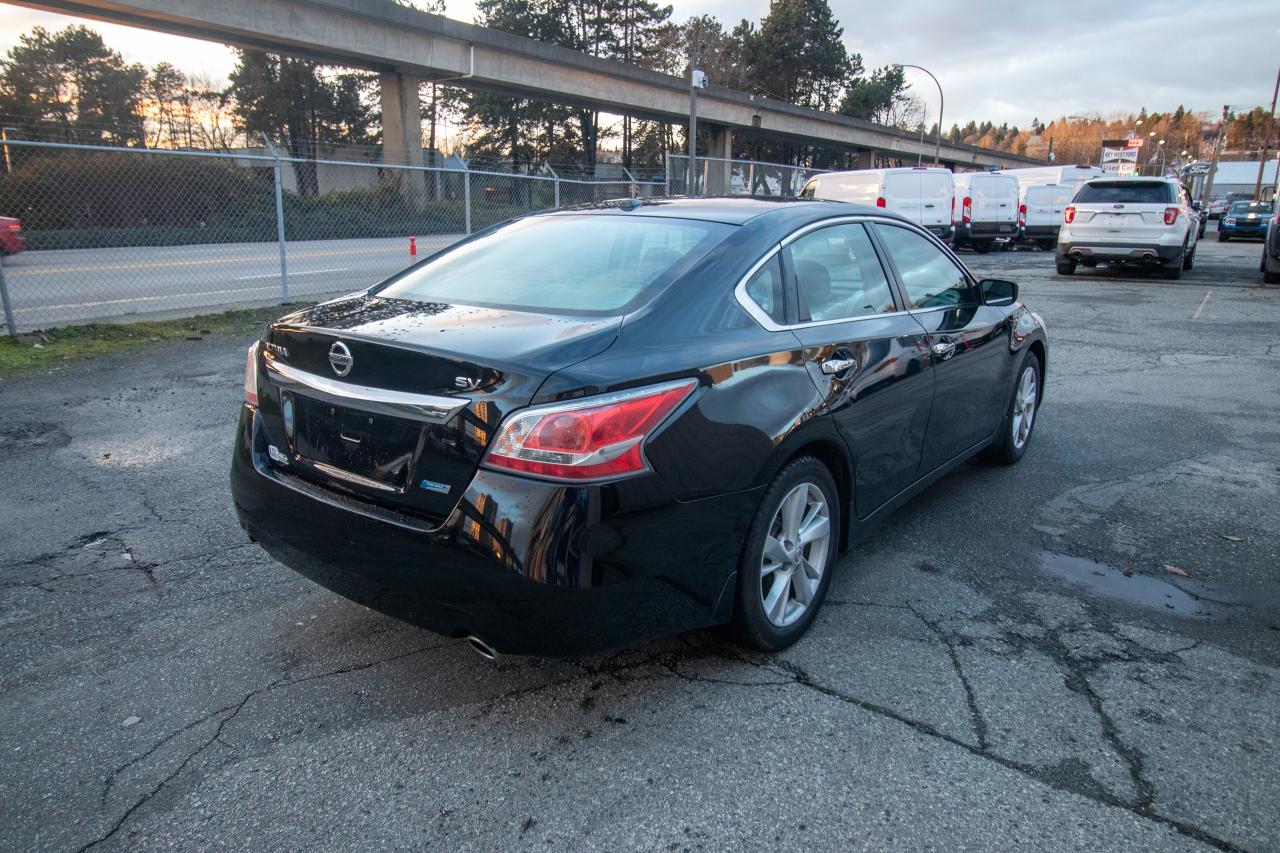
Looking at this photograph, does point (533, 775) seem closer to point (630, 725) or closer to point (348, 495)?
point (630, 725)

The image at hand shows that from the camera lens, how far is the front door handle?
306cm

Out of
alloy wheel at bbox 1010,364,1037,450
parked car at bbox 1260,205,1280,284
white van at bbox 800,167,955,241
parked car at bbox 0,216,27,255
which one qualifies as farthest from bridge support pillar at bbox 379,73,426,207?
alloy wheel at bbox 1010,364,1037,450

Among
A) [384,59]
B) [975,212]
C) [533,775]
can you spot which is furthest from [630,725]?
[384,59]

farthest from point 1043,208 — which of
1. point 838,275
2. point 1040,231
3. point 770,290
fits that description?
point 770,290

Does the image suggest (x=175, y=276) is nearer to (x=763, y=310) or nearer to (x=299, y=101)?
(x=763, y=310)

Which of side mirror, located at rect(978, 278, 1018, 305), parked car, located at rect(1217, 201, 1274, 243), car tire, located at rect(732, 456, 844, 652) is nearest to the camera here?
car tire, located at rect(732, 456, 844, 652)

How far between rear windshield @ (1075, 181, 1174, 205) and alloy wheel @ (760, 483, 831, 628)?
48.7 feet

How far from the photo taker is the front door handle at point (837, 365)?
306 centimetres

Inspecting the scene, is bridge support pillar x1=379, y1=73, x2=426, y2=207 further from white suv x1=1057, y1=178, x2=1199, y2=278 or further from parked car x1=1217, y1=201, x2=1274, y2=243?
parked car x1=1217, y1=201, x2=1274, y2=243

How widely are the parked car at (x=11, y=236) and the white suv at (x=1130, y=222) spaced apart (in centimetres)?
1660

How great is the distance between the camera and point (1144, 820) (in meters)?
2.21

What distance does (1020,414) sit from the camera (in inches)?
204

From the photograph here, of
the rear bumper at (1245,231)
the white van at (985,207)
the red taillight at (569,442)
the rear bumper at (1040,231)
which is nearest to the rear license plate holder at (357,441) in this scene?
the red taillight at (569,442)

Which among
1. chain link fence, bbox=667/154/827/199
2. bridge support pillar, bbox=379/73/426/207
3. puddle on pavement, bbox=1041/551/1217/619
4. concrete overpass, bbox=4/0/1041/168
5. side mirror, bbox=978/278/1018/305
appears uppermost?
concrete overpass, bbox=4/0/1041/168
